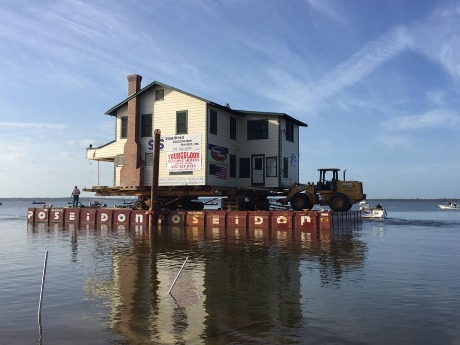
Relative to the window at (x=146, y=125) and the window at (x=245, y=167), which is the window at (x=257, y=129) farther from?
the window at (x=146, y=125)

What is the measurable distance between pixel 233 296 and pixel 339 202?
76.2 ft

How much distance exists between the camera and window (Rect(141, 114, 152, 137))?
3381 cm

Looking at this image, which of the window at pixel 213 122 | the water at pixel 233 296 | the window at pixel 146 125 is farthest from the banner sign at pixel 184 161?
the water at pixel 233 296

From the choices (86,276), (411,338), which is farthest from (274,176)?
(411,338)

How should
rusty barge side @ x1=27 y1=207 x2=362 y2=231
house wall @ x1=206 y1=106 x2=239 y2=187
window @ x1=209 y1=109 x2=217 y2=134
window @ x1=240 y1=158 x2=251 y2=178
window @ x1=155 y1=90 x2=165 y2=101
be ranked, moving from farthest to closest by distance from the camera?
window @ x1=240 y1=158 x2=251 y2=178 → window @ x1=155 y1=90 x2=165 y2=101 → window @ x1=209 y1=109 x2=217 y2=134 → house wall @ x1=206 y1=106 x2=239 y2=187 → rusty barge side @ x1=27 y1=207 x2=362 y2=231

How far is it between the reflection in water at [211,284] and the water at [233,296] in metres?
Answer: 0.03

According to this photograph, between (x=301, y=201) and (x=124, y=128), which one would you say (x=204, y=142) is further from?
(x=301, y=201)

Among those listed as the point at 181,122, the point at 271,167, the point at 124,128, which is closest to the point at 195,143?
the point at 181,122

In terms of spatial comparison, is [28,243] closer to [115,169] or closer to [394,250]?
[115,169]

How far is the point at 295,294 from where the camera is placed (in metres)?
10.4

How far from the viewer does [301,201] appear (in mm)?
32375

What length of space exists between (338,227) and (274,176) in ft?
21.0

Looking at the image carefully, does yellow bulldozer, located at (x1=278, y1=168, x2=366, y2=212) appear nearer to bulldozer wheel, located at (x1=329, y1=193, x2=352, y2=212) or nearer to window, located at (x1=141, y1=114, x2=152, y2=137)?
bulldozer wheel, located at (x1=329, y1=193, x2=352, y2=212)

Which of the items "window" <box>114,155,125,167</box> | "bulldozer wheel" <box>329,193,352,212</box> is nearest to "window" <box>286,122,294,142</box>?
"bulldozer wheel" <box>329,193,352,212</box>
